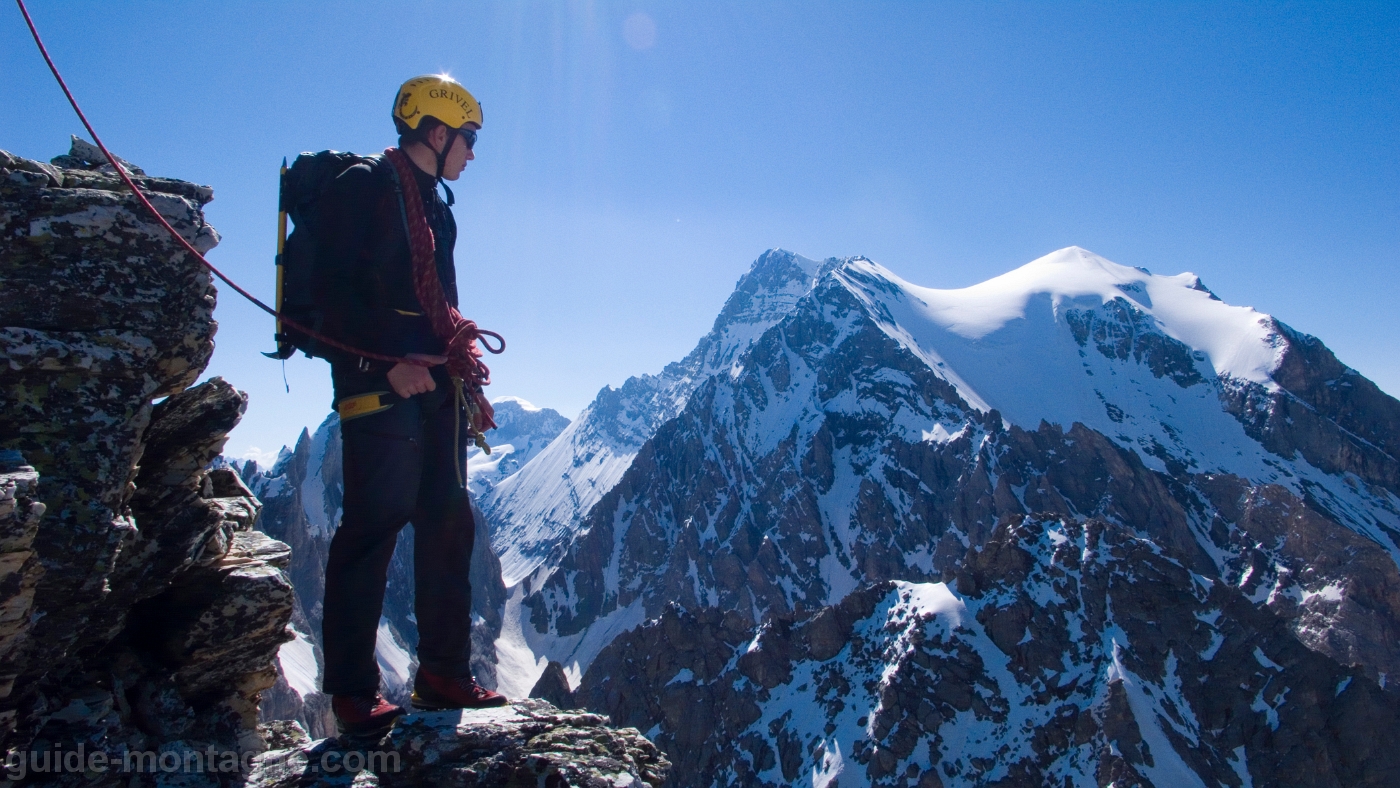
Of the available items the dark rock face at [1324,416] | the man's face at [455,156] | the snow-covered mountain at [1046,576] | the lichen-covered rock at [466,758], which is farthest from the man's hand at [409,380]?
the dark rock face at [1324,416]

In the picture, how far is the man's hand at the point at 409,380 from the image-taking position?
19.4 feet

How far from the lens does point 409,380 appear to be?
5922 mm

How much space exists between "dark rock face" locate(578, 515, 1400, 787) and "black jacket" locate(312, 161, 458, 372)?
80.0 m

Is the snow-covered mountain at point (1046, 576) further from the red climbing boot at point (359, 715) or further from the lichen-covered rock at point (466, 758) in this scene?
the red climbing boot at point (359, 715)

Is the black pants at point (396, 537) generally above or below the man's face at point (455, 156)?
below

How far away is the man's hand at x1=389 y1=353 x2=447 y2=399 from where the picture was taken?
5914 mm

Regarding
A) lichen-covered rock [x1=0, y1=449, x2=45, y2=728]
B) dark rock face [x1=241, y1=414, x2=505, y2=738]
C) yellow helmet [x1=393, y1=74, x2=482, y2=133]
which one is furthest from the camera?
dark rock face [x1=241, y1=414, x2=505, y2=738]

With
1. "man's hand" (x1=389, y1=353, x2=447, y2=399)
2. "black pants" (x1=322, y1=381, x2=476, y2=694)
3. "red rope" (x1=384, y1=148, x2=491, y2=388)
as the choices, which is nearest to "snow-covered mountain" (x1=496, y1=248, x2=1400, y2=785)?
"black pants" (x1=322, y1=381, x2=476, y2=694)

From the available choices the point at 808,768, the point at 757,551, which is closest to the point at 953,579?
the point at 808,768

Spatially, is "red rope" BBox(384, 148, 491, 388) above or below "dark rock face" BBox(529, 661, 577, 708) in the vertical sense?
above

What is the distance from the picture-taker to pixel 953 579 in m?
93.6

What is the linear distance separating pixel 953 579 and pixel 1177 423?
13048 cm

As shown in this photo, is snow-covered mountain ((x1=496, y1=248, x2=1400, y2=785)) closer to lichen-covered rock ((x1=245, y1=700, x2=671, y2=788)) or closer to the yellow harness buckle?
lichen-covered rock ((x1=245, y1=700, x2=671, y2=788))

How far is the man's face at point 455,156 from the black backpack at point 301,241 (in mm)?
646
